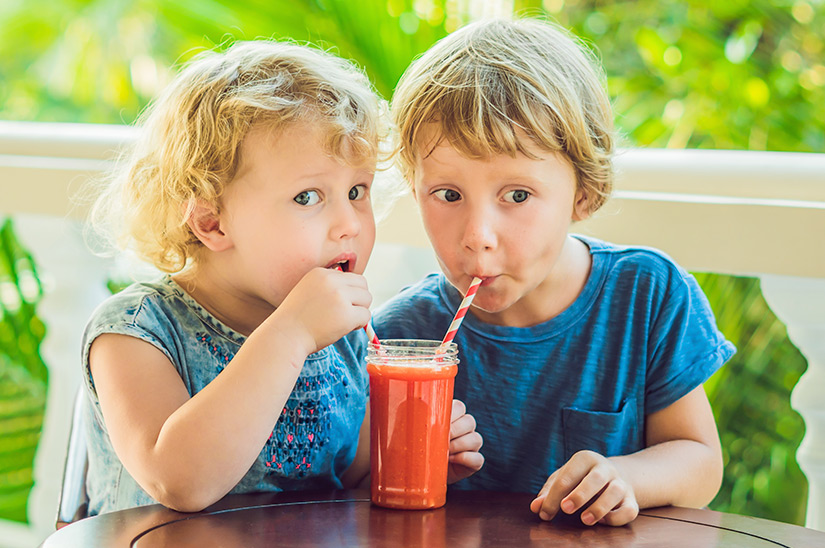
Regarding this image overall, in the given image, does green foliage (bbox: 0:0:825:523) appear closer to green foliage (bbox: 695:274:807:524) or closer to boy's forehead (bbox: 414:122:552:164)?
green foliage (bbox: 695:274:807:524)

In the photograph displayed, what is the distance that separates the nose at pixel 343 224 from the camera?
125cm

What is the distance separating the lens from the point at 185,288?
138cm

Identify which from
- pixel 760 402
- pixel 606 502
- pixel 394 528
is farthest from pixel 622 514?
pixel 760 402

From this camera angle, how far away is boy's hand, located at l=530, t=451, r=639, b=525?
3.37 feet

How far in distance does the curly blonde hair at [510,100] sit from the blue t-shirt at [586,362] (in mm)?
179

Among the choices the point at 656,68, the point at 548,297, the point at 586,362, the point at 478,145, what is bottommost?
the point at 586,362

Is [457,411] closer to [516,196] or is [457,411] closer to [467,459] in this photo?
[467,459]

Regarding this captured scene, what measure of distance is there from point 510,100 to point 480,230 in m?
0.20

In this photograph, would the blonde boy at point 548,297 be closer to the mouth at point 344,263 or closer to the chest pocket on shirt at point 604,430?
the chest pocket on shirt at point 604,430

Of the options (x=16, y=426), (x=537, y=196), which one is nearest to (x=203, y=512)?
(x=537, y=196)

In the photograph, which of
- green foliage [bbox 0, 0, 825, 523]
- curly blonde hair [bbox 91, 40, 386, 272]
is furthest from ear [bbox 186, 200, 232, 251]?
green foliage [bbox 0, 0, 825, 523]

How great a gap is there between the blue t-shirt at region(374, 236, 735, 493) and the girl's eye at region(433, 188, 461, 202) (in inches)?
12.2

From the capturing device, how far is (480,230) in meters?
1.24

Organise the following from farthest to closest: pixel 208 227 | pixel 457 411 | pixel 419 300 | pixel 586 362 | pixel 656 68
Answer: pixel 656 68
pixel 419 300
pixel 586 362
pixel 208 227
pixel 457 411
